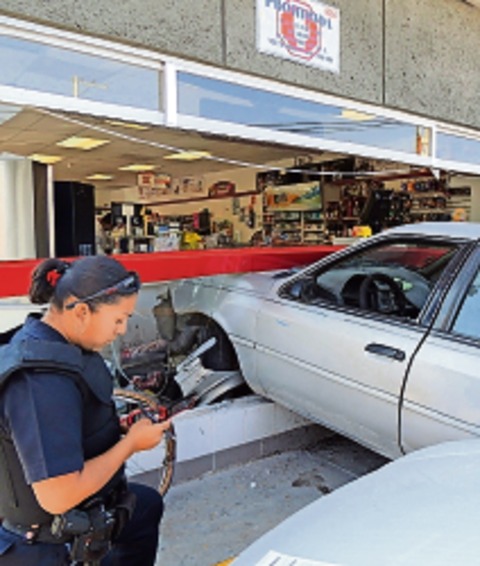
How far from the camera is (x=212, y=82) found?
198 inches

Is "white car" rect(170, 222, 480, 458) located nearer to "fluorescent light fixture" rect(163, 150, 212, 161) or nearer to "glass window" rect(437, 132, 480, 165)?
"glass window" rect(437, 132, 480, 165)

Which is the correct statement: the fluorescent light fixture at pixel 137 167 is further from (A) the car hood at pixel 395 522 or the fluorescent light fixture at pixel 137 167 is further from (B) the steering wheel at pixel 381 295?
(A) the car hood at pixel 395 522

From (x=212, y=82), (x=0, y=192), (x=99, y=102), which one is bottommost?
(x=0, y=192)

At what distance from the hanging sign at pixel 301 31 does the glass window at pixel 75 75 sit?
1240 mm

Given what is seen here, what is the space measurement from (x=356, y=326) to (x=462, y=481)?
145 cm

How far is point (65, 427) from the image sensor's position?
1.46 meters

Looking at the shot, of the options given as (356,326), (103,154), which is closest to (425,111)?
(356,326)

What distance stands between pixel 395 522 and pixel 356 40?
219 inches

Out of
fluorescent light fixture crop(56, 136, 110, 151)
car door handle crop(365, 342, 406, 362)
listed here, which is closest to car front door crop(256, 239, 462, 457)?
car door handle crop(365, 342, 406, 362)

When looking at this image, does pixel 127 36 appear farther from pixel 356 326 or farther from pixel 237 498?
pixel 237 498

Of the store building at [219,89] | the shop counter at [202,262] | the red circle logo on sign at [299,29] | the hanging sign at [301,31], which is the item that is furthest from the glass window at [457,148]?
the shop counter at [202,262]

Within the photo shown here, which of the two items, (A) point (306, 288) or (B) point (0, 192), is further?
(B) point (0, 192)

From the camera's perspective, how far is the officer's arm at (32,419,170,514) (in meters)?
1.45

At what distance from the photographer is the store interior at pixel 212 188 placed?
6.40m
